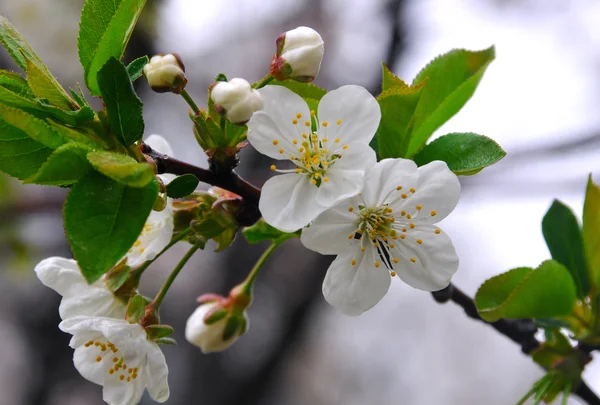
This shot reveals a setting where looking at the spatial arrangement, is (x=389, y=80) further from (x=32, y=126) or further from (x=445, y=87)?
(x=32, y=126)

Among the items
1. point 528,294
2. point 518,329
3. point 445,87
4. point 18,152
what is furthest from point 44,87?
point 518,329

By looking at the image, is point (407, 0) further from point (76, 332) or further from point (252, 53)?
point (76, 332)

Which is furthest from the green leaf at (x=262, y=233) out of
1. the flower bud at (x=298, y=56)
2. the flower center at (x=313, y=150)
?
the flower bud at (x=298, y=56)

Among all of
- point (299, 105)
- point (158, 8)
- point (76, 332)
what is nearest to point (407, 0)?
point (158, 8)

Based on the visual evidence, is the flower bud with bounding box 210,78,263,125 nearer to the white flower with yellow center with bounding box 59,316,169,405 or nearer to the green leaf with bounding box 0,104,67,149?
the green leaf with bounding box 0,104,67,149

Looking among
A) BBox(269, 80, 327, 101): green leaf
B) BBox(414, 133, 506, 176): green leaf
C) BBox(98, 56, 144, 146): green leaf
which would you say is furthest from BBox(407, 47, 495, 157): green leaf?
BBox(98, 56, 144, 146): green leaf
